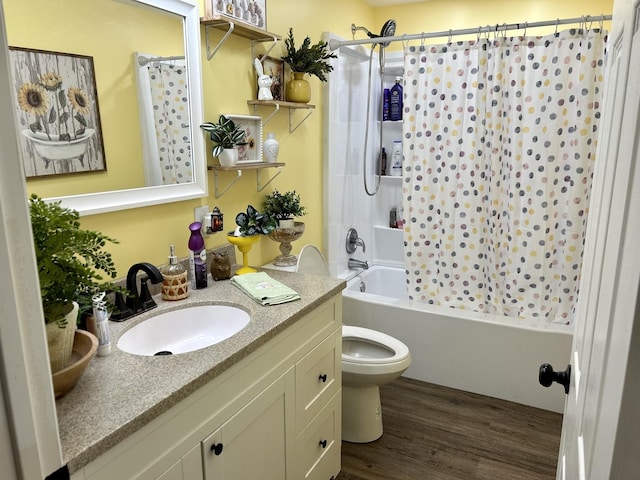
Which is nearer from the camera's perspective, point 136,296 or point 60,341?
point 60,341

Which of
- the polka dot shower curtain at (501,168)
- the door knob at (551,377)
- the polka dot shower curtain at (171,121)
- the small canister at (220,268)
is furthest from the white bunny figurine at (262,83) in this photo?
the door knob at (551,377)

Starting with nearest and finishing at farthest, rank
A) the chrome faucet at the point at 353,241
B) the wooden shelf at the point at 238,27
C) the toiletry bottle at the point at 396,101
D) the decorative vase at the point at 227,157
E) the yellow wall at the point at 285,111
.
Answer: the yellow wall at the point at 285,111, the wooden shelf at the point at 238,27, the decorative vase at the point at 227,157, the chrome faucet at the point at 353,241, the toiletry bottle at the point at 396,101

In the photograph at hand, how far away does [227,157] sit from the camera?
2.04 m

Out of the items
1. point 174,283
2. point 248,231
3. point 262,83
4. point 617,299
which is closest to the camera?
point 617,299

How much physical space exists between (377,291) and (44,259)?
3.03m

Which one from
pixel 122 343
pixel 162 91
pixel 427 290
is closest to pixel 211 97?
pixel 162 91

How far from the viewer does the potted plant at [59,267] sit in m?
0.94

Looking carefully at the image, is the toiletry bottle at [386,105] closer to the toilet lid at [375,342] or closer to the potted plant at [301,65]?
the potted plant at [301,65]

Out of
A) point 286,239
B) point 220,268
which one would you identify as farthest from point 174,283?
point 286,239

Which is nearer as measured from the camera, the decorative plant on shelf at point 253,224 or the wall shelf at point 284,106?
the decorative plant on shelf at point 253,224

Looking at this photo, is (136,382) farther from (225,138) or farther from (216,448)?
(225,138)

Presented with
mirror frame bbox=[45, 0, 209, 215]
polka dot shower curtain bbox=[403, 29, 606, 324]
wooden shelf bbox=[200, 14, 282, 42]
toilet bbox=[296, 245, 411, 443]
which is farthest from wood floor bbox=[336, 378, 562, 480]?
wooden shelf bbox=[200, 14, 282, 42]

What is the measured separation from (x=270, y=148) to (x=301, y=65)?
482mm

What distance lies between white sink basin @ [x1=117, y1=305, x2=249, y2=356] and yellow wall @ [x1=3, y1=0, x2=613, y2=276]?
276 mm
